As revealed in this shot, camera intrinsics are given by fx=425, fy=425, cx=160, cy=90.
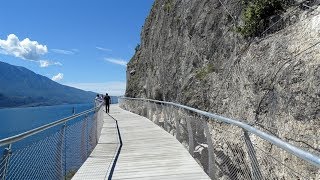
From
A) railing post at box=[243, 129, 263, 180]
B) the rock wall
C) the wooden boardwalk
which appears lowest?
the wooden boardwalk

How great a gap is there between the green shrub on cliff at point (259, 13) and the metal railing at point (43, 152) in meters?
7.20

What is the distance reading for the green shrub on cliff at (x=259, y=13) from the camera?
45.9 ft

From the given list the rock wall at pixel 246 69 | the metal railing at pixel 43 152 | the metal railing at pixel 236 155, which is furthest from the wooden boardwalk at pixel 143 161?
the rock wall at pixel 246 69

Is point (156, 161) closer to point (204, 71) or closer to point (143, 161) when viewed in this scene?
point (143, 161)

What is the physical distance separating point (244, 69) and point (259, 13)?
6.62 feet

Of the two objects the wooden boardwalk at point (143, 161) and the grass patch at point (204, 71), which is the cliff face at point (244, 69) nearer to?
the grass patch at point (204, 71)

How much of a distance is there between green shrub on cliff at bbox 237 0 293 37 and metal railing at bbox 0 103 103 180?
7203 mm

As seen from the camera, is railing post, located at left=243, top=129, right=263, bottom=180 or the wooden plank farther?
the wooden plank

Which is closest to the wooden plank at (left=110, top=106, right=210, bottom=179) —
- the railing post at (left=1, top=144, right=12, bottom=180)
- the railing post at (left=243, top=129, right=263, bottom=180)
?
the railing post at (left=243, top=129, right=263, bottom=180)

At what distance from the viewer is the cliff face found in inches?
400

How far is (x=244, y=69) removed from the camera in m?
14.2

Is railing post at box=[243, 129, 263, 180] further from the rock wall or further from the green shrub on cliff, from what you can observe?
the green shrub on cliff

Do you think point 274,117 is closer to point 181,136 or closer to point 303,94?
point 303,94

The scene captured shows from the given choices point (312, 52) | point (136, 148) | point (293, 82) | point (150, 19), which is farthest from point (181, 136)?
point (150, 19)
